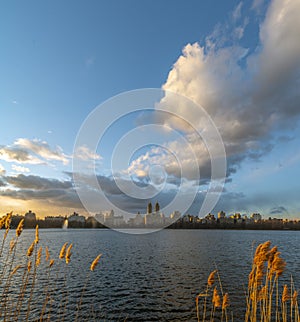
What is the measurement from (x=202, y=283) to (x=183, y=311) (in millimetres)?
9096

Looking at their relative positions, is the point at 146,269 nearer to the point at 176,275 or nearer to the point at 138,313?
the point at 176,275

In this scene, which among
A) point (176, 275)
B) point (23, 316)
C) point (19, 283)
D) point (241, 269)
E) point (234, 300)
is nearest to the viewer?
point (23, 316)

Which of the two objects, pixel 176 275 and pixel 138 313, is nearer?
pixel 138 313

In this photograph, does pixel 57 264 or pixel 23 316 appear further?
pixel 57 264

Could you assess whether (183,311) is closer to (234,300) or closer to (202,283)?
(234,300)

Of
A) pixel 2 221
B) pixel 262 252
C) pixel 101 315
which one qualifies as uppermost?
pixel 2 221

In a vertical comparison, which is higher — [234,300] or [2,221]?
[2,221]

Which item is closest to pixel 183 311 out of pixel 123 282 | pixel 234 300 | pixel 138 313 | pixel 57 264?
pixel 138 313

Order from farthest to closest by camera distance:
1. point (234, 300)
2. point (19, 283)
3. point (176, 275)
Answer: point (176, 275)
point (19, 283)
point (234, 300)

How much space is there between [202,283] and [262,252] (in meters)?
25.4

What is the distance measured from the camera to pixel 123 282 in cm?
2928

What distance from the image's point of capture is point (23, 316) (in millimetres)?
18859

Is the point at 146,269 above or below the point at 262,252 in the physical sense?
below

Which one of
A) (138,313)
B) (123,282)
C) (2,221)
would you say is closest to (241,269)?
(123,282)
